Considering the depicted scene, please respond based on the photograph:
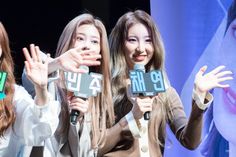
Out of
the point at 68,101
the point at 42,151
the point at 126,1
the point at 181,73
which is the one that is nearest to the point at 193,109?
the point at 68,101

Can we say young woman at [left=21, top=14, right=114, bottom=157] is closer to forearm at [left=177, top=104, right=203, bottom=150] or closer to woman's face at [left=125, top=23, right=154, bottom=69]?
woman's face at [left=125, top=23, right=154, bottom=69]

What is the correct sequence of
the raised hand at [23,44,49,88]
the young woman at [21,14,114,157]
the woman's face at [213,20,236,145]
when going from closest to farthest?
1. the raised hand at [23,44,49,88]
2. the young woman at [21,14,114,157]
3. the woman's face at [213,20,236,145]

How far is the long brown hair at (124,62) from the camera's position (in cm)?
231

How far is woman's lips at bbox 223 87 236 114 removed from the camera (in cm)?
315

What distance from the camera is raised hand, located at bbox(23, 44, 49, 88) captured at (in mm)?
1859

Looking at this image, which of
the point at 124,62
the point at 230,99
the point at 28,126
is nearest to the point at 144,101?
the point at 124,62

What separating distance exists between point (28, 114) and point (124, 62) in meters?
0.64

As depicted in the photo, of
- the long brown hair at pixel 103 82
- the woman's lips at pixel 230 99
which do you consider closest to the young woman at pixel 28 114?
the long brown hair at pixel 103 82

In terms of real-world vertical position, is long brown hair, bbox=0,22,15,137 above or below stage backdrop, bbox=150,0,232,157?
below

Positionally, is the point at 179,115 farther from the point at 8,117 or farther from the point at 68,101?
the point at 8,117

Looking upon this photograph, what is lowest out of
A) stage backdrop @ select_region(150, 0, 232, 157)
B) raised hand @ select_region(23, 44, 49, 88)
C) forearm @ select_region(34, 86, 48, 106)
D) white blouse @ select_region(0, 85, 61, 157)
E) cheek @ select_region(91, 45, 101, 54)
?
white blouse @ select_region(0, 85, 61, 157)

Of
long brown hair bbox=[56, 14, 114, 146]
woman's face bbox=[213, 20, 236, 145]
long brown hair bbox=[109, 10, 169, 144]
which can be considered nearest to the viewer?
long brown hair bbox=[56, 14, 114, 146]

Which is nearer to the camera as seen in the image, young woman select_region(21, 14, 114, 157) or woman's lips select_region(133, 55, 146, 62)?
young woman select_region(21, 14, 114, 157)

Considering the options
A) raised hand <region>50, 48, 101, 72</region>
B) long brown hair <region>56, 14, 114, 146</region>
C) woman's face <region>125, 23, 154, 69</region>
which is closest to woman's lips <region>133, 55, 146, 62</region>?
woman's face <region>125, 23, 154, 69</region>
